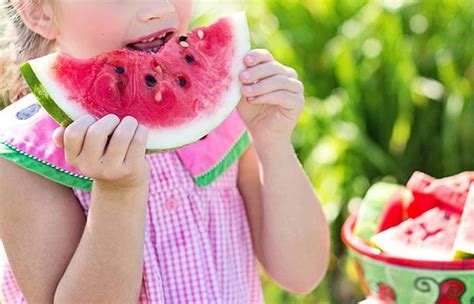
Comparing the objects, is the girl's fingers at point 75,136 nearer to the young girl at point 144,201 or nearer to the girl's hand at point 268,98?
the young girl at point 144,201

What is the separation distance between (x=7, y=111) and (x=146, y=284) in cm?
50

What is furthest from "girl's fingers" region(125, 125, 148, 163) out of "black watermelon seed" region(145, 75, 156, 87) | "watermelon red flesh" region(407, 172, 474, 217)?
"watermelon red flesh" region(407, 172, 474, 217)

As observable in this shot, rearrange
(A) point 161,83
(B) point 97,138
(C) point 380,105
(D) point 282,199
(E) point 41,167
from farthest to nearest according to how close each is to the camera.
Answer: (C) point 380,105 < (D) point 282,199 < (A) point 161,83 < (E) point 41,167 < (B) point 97,138

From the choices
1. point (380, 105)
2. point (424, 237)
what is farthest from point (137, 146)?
point (380, 105)

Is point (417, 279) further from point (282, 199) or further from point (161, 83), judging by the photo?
point (161, 83)

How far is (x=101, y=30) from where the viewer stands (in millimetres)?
1824

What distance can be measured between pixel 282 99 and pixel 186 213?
0.35 m

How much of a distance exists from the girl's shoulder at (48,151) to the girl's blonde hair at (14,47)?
0.13 meters

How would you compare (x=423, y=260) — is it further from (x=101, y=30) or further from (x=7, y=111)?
(x=7, y=111)

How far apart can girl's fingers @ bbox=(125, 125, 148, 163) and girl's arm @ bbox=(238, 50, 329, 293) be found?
0.35 metres

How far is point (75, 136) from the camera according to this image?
1.58 metres

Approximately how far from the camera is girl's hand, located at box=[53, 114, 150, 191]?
1.58 meters

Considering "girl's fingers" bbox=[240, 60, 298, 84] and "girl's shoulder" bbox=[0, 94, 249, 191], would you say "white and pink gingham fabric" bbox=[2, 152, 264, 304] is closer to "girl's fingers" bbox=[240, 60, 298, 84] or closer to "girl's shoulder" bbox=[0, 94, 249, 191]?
"girl's shoulder" bbox=[0, 94, 249, 191]

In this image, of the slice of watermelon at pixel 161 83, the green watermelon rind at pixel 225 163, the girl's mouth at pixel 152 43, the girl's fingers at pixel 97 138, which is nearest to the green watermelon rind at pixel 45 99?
the slice of watermelon at pixel 161 83
